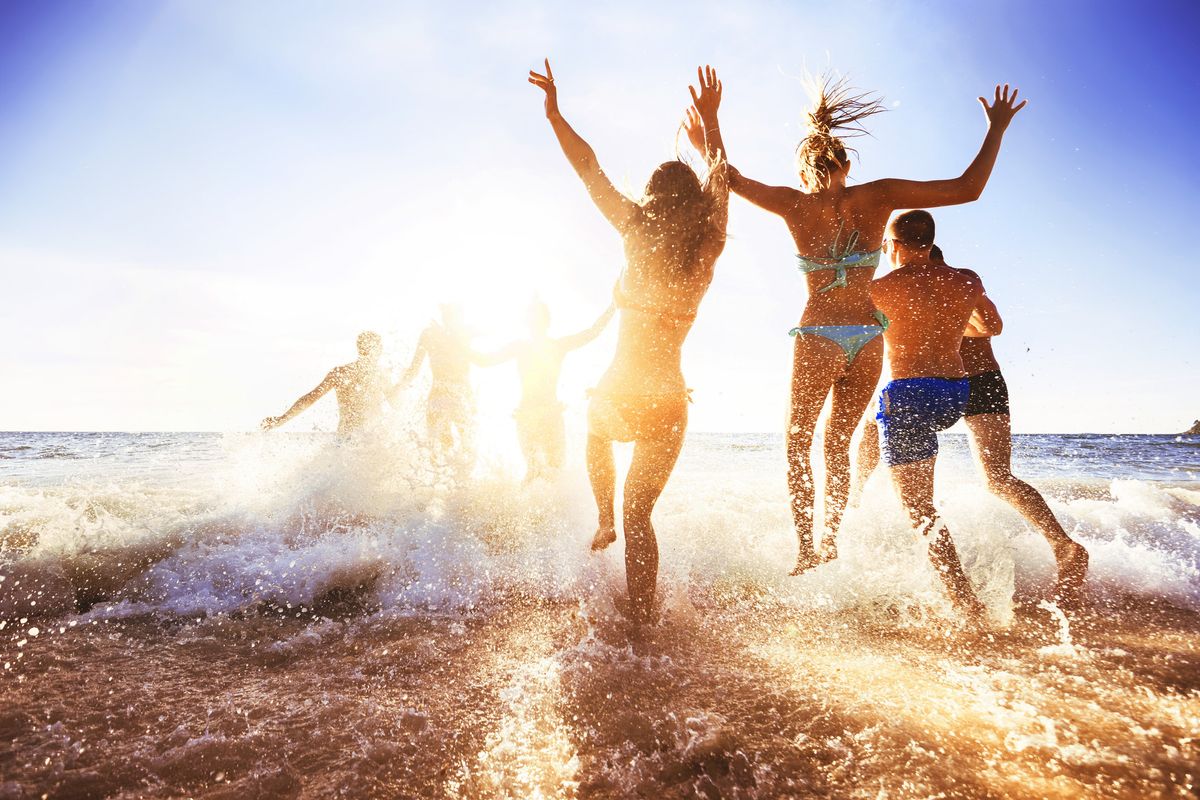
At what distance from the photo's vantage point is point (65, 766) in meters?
1.79

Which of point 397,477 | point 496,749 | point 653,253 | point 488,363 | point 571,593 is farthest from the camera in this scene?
point 488,363

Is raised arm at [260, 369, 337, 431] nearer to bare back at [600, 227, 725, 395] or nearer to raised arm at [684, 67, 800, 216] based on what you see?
bare back at [600, 227, 725, 395]

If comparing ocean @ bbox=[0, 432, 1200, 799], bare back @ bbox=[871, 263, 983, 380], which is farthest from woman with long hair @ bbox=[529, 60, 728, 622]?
bare back @ bbox=[871, 263, 983, 380]

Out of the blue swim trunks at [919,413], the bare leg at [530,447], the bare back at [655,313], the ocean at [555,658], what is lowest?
the ocean at [555,658]

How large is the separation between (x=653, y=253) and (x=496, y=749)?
229 centimetres

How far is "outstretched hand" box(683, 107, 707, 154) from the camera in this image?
3352 mm

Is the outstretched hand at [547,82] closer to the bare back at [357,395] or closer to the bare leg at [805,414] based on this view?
the bare leg at [805,414]

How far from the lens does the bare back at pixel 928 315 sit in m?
3.39

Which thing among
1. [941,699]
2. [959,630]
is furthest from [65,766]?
[959,630]

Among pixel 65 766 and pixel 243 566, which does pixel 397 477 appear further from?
pixel 65 766

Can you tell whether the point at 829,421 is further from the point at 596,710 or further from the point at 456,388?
the point at 456,388

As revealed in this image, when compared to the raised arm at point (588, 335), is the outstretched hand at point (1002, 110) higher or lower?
higher

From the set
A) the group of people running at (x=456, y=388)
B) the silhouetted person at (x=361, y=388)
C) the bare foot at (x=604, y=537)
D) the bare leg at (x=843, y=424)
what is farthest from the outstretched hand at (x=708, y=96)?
the silhouetted person at (x=361, y=388)

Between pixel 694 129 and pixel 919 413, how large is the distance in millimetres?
2273
